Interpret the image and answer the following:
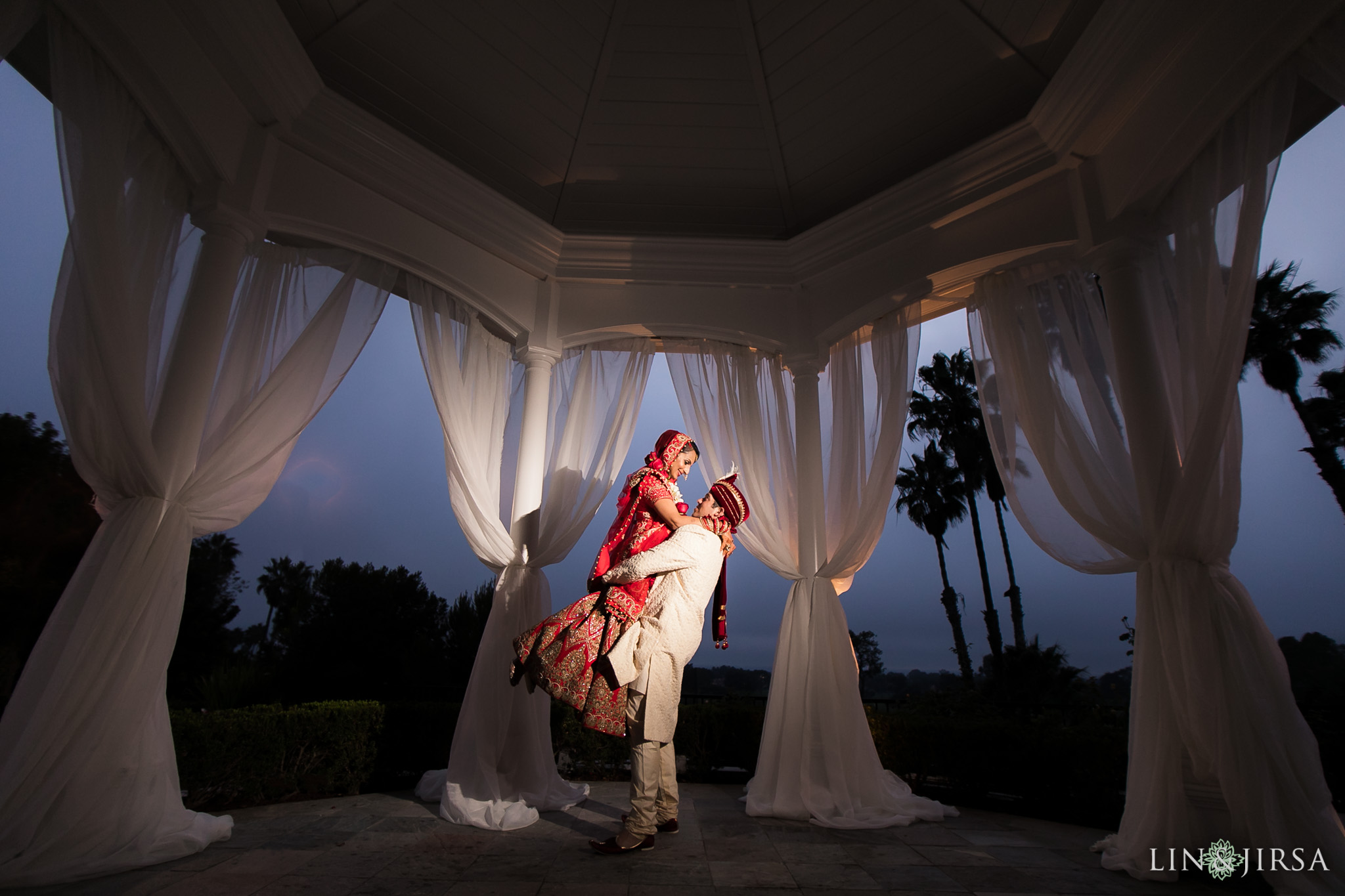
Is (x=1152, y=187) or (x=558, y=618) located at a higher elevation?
(x=1152, y=187)

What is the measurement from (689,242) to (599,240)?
2.10 feet

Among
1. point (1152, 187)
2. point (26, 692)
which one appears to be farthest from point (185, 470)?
point (1152, 187)

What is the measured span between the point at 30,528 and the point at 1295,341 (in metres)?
14.5

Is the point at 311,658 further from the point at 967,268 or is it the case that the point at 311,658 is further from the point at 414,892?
the point at 967,268

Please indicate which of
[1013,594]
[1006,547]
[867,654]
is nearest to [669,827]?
[1006,547]

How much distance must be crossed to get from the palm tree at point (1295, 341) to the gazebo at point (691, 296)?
6.95 m

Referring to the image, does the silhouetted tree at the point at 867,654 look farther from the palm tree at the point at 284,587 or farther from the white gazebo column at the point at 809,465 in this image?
the palm tree at the point at 284,587

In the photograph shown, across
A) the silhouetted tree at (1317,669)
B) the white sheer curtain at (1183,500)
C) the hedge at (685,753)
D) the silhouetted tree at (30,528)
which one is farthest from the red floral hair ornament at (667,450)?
the silhouetted tree at (30,528)

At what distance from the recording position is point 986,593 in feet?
43.7

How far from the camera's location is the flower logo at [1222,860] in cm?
221

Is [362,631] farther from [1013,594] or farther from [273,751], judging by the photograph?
[1013,594]

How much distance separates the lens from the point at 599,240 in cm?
442

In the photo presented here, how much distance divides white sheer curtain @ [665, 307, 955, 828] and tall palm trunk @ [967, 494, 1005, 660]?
1073 centimetres

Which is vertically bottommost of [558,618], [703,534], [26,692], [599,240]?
[26,692]
